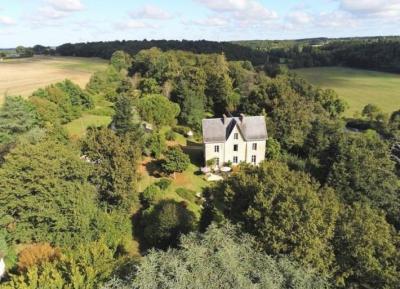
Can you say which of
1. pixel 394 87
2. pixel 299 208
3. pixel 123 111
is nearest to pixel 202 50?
Result: pixel 394 87

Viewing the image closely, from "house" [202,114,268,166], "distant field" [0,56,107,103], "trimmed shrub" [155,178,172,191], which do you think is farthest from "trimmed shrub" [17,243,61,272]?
"distant field" [0,56,107,103]

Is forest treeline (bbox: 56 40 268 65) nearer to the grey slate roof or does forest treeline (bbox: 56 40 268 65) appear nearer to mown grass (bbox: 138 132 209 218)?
the grey slate roof

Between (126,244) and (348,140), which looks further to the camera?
(348,140)

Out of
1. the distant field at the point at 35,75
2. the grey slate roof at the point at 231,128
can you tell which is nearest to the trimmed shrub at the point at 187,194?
the grey slate roof at the point at 231,128

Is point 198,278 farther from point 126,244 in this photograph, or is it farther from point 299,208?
point 126,244

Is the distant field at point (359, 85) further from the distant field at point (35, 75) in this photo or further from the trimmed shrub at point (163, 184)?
the distant field at point (35, 75)

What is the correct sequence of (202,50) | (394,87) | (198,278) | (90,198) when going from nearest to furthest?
(198,278), (90,198), (394,87), (202,50)
